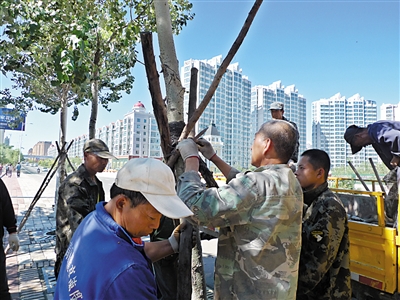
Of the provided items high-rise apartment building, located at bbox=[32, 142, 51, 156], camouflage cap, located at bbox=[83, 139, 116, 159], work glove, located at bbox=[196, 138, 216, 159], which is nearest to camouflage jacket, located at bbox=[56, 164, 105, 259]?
camouflage cap, located at bbox=[83, 139, 116, 159]

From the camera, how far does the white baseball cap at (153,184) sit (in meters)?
1.19

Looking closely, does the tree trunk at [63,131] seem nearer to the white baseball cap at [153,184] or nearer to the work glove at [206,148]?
the work glove at [206,148]

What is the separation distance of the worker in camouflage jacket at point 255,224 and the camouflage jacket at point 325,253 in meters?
0.52

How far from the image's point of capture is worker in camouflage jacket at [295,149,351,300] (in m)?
2.06

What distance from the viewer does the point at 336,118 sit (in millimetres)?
49219

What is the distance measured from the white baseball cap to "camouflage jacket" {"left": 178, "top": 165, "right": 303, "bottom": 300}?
0.86 ft

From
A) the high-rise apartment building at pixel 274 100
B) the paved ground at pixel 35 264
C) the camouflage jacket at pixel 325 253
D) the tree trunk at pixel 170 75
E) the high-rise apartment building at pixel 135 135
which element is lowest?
the paved ground at pixel 35 264

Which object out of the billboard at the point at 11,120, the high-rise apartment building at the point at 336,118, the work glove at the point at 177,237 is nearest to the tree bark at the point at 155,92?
the work glove at the point at 177,237

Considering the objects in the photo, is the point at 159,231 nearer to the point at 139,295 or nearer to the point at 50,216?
the point at 139,295

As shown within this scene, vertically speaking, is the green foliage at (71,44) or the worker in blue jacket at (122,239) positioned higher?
the green foliage at (71,44)

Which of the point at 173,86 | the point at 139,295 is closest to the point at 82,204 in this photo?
the point at 173,86

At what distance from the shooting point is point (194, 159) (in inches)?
72.1

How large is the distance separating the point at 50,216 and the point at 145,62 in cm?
954

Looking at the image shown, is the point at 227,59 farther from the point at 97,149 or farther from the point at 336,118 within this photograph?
the point at 336,118
